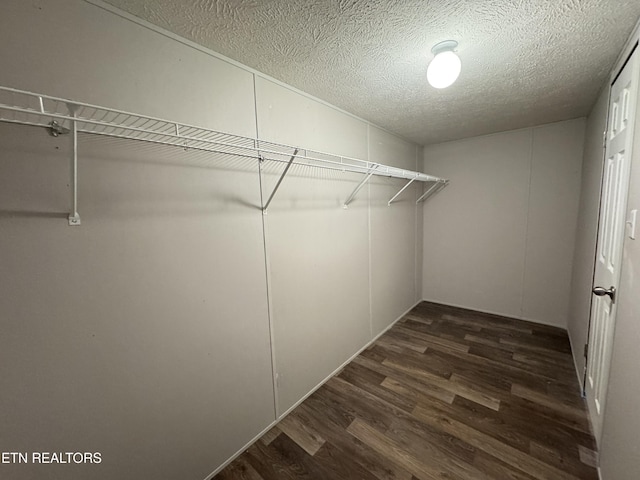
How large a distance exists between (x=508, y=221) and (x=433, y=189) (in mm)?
975

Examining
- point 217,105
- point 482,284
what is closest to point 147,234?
point 217,105

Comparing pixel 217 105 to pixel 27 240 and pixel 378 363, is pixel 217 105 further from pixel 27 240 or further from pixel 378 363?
pixel 378 363

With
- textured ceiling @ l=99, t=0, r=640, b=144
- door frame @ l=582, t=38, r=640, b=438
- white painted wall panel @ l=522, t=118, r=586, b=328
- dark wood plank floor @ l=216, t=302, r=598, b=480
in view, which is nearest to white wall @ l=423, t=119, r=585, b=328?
white painted wall panel @ l=522, t=118, r=586, b=328

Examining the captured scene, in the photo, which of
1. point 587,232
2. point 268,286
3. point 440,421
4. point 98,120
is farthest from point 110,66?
point 587,232

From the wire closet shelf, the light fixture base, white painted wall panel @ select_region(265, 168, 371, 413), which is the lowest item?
white painted wall panel @ select_region(265, 168, 371, 413)

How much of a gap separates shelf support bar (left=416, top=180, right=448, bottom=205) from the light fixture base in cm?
235

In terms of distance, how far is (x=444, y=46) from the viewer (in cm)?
127

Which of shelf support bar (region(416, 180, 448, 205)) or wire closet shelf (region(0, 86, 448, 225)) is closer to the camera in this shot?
wire closet shelf (region(0, 86, 448, 225))

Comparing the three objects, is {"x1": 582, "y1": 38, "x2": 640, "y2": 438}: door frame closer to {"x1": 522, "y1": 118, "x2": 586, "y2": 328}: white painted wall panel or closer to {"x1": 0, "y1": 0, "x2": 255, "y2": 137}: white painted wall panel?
{"x1": 522, "y1": 118, "x2": 586, "y2": 328}: white painted wall panel

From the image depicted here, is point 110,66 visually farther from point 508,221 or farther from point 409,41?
point 508,221

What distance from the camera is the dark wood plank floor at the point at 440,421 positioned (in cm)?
141

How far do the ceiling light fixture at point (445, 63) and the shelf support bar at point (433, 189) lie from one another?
2342mm

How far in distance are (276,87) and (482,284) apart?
3.34m

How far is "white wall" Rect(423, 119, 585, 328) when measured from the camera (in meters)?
2.71
